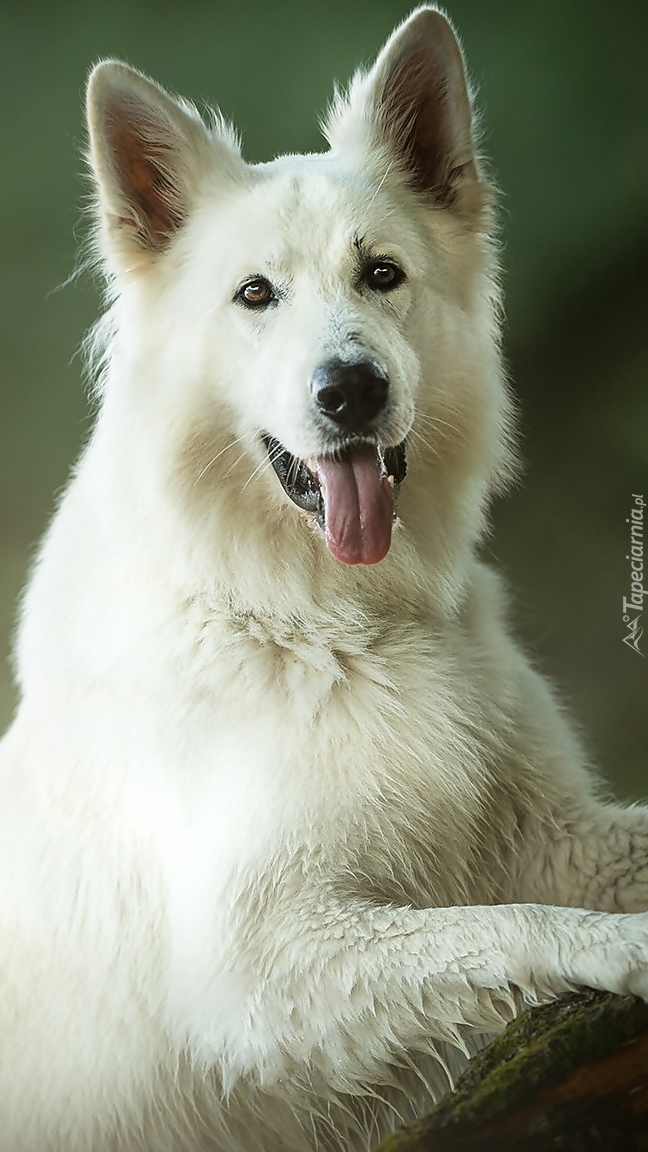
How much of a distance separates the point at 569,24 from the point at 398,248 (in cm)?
86

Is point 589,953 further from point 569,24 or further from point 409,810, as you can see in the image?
point 569,24

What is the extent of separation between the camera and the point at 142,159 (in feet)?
5.50

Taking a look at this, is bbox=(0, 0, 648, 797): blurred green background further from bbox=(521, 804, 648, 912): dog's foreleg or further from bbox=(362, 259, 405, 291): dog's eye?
bbox=(362, 259, 405, 291): dog's eye

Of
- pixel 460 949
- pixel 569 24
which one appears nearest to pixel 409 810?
pixel 460 949

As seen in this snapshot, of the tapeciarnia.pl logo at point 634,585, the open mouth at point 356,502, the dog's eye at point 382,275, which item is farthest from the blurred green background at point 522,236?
the open mouth at point 356,502

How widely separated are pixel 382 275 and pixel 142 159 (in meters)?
0.43

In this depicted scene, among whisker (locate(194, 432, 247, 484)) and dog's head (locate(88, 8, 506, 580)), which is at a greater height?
dog's head (locate(88, 8, 506, 580))

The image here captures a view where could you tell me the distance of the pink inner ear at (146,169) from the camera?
163 cm

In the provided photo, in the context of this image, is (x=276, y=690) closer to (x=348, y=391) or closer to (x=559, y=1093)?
(x=348, y=391)

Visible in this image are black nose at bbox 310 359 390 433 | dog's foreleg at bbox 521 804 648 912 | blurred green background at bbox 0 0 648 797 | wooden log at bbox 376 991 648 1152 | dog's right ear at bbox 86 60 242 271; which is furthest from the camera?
blurred green background at bbox 0 0 648 797

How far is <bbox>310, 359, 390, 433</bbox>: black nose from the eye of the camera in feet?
4.81

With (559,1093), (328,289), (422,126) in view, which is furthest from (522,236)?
(559,1093)

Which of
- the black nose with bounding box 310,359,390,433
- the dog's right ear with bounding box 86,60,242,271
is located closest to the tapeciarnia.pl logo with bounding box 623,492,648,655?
the black nose with bounding box 310,359,390,433

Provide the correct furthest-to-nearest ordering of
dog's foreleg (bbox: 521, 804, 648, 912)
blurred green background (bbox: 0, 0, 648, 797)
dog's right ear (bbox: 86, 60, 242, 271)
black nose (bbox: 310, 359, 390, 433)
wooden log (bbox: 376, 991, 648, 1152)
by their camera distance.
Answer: blurred green background (bbox: 0, 0, 648, 797)
dog's foreleg (bbox: 521, 804, 648, 912)
dog's right ear (bbox: 86, 60, 242, 271)
black nose (bbox: 310, 359, 390, 433)
wooden log (bbox: 376, 991, 648, 1152)
